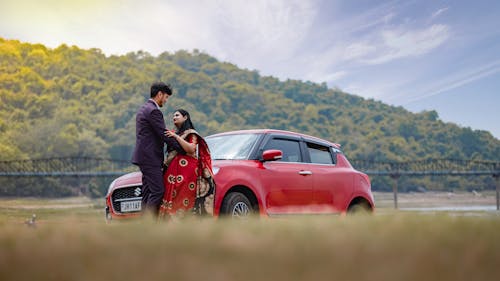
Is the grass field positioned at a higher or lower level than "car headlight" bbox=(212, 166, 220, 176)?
lower

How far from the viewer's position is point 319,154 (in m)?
8.77

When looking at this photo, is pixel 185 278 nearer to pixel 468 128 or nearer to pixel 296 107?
pixel 296 107

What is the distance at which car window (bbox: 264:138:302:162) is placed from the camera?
8.15m

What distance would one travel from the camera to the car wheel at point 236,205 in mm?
6898

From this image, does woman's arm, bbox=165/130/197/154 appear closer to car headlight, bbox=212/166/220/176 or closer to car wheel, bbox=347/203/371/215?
car headlight, bbox=212/166/220/176

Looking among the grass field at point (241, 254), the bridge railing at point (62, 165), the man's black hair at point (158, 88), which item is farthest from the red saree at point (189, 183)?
the bridge railing at point (62, 165)

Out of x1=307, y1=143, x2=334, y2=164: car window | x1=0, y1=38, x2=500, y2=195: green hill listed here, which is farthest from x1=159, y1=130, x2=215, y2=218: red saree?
x1=0, y1=38, x2=500, y2=195: green hill

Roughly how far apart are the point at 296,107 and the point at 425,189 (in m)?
31.7

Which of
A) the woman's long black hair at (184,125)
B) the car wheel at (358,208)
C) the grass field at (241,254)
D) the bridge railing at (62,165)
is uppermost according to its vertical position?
the bridge railing at (62,165)

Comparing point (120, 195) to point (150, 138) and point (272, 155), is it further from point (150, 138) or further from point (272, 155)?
point (272, 155)

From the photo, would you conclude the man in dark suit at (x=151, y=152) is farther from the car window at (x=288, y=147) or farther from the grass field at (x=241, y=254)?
the grass field at (x=241, y=254)

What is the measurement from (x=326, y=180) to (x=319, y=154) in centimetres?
50

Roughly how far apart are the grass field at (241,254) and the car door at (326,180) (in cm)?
624

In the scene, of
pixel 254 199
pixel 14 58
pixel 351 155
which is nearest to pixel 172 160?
pixel 254 199
